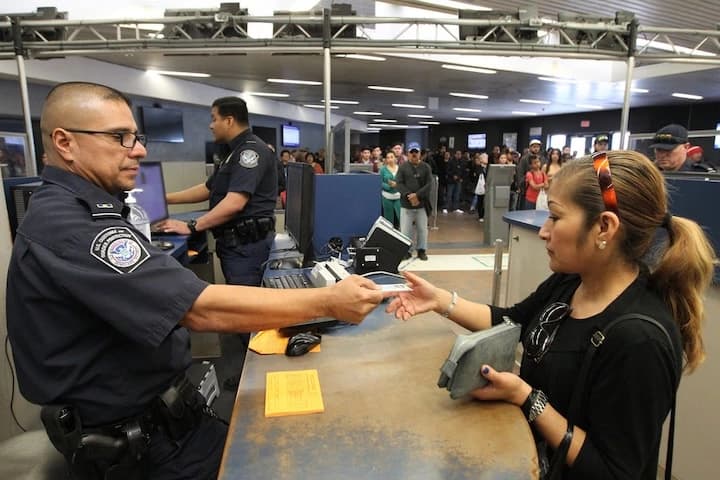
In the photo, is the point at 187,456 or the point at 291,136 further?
the point at 291,136

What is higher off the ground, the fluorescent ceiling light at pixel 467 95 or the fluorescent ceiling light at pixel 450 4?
the fluorescent ceiling light at pixel 450 4

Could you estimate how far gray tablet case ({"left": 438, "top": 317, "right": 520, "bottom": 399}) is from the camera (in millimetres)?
998

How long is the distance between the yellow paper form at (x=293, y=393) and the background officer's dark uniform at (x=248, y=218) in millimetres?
1639

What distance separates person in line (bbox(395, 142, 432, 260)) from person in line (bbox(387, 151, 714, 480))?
4.72 meters

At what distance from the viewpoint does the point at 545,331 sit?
3.69 feet

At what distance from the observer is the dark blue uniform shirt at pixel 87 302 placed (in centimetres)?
96

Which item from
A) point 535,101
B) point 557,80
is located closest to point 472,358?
point 557,80

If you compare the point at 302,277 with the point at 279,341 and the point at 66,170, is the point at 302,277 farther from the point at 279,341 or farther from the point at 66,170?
the point at 66,170

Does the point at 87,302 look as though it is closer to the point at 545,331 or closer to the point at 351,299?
the point at 351,299

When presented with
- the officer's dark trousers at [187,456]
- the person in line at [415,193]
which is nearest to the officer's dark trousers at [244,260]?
the officer's dark trousers at [187,456]

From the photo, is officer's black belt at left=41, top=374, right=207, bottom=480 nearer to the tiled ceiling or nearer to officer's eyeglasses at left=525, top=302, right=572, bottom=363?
officer's eyeglasses at left=525, top=302, right=572, bottom=363

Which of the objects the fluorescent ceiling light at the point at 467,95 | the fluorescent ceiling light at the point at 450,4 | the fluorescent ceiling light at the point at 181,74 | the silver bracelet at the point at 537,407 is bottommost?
the silver bracelet at the point at 537,407

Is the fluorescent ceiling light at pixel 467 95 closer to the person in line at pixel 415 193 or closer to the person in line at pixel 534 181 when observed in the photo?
the person in line at pixel 534 181

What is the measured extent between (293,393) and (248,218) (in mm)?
1777
